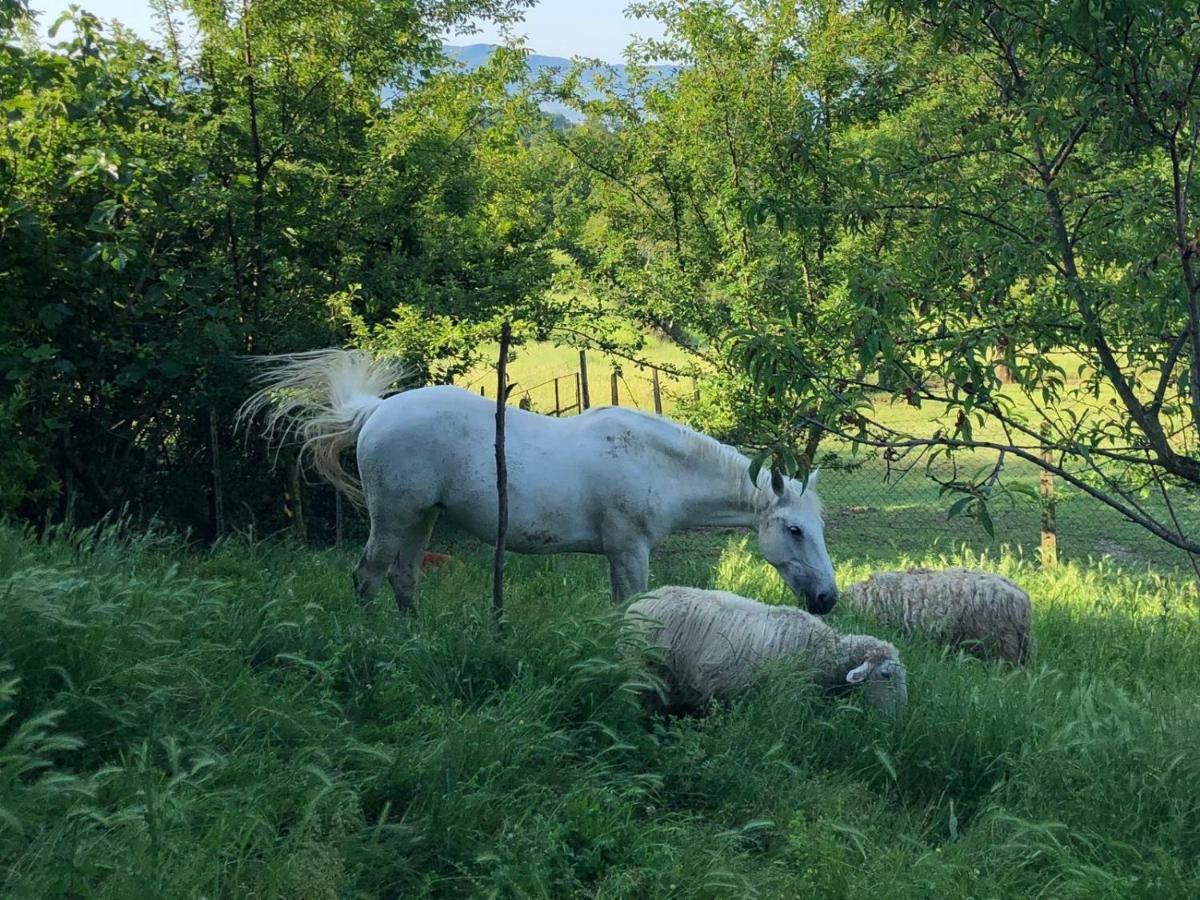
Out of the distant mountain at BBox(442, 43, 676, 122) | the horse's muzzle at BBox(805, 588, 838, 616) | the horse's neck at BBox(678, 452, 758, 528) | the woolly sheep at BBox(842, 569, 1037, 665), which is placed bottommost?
the woolly sheep at BBox(842, 569, 1037, 665)

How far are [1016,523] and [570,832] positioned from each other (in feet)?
39.6

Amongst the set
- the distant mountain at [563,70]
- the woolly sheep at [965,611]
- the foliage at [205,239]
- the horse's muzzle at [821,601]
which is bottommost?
the woolly sheep at [965,611]

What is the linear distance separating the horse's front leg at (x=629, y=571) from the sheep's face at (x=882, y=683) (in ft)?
6.20

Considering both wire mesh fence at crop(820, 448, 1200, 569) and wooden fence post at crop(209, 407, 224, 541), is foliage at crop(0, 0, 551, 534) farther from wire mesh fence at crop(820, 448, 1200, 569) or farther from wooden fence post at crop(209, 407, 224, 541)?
wire mesh fence at crop(820, 448, 1200, 569)

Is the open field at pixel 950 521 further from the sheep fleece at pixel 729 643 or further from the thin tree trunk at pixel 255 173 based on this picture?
the sheep fleece at pixel 729 643

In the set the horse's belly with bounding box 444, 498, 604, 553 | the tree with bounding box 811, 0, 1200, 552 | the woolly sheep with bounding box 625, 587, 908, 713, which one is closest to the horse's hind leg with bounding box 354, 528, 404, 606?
the horse's belly with bounding box 444, 498, 604, 553

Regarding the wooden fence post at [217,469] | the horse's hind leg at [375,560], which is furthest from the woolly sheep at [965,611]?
the wooden fence post at [217,469]

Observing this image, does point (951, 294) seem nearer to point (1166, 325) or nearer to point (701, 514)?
point (1166, 325)

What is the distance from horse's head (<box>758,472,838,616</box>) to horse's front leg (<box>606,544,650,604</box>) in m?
0.87

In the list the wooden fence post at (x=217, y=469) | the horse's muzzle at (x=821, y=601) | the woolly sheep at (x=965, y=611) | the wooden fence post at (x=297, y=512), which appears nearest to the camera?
the horse's muzzle at (x=821, y=601)

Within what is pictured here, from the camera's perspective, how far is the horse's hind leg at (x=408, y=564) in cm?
732

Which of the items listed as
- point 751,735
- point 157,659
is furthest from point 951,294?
point 157,659

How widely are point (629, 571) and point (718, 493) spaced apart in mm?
822

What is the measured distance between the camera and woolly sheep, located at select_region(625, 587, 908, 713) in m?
5.64
